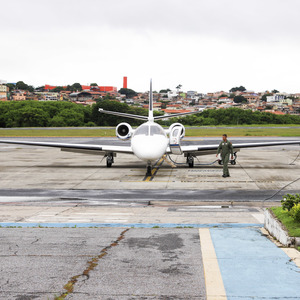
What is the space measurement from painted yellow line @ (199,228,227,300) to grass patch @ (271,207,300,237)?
4.47 ft

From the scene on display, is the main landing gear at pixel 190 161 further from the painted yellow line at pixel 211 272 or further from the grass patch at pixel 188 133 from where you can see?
the grass patch at pixel 188 133

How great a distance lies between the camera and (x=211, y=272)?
5.98 meters

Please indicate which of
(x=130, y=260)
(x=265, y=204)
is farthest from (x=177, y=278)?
(x=265, y=204)

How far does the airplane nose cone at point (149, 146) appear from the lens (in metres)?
19.5

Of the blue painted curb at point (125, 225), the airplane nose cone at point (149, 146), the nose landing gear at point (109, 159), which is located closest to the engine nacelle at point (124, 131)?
the nose landing gear at point (109, 159)

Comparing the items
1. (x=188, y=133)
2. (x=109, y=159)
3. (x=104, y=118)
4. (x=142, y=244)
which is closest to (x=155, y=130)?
(x=109, y=159)

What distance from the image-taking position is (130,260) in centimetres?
661

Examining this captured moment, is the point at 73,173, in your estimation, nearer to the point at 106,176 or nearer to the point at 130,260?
the point at 106,176

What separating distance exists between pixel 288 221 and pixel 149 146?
39.1 ft

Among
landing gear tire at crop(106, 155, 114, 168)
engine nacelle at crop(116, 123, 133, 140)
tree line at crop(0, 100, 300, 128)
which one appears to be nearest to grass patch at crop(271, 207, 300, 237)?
landing gear tire at crop(106, 155, 114, 168)

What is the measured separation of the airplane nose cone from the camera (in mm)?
19469

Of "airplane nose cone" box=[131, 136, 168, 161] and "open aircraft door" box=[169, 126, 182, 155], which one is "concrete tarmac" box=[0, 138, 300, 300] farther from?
"open aircraft door" box=[169, 126, 182, 155]

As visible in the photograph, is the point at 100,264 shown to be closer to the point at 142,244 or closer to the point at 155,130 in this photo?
the point at 142,244

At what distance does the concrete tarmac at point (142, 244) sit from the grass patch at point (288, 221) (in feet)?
1.37
